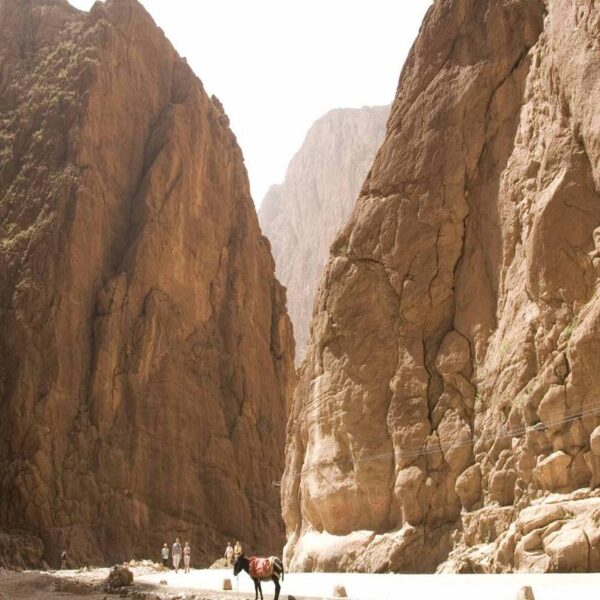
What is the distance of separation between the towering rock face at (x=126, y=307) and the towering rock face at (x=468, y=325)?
2173 centimetres

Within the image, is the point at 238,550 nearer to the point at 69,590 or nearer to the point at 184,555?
the point at 184,555

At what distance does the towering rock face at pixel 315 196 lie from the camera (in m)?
110

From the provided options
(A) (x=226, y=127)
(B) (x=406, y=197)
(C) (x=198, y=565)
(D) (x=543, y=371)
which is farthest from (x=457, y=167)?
(A) (x=226, y=127)

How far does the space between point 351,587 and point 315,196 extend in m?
104

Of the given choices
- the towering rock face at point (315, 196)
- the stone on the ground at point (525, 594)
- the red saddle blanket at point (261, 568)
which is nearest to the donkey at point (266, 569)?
the red saddle blanket at point (261, 568)

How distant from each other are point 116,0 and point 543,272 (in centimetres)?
4777

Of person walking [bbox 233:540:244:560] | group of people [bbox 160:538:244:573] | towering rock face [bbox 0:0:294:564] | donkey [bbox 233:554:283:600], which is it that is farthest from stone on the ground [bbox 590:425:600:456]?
towering rock face [bbox 0:0:294:564]

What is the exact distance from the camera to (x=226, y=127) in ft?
211

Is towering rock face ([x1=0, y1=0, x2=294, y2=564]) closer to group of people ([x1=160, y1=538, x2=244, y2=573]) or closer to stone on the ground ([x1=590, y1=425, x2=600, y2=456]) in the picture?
group of people ([x1=160, y1=538, x2=244, y2=573])

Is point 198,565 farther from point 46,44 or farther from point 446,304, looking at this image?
point 46,44

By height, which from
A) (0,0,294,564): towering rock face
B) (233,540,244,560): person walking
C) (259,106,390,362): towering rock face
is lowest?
(233,540,244,560): person walking

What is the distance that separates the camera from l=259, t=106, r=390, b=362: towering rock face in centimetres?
11044

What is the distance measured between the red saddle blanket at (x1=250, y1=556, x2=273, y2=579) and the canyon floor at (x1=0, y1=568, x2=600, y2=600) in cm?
60

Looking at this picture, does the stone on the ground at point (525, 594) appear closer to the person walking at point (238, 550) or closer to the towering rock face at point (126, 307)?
the person walking at point (238, 550)
